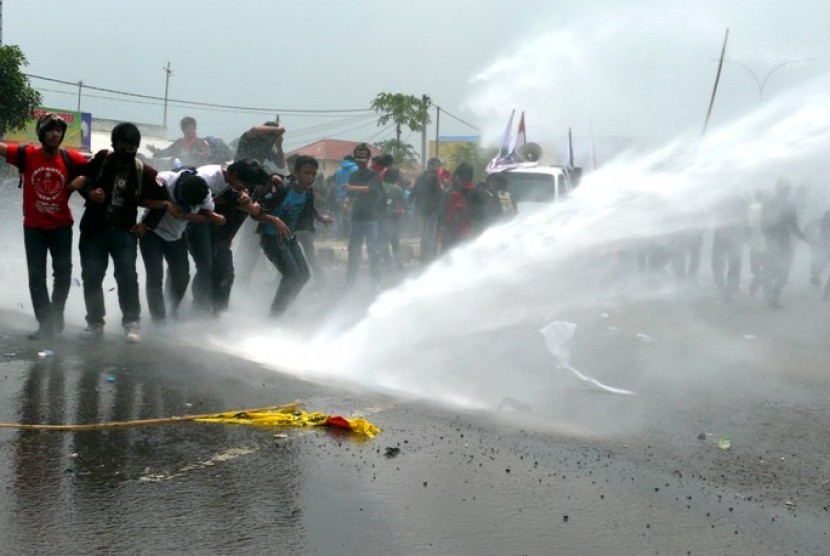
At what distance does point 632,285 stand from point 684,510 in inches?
437

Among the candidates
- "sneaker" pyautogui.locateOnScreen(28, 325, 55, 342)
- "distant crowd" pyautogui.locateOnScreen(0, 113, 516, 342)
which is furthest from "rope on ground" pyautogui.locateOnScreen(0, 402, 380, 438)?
"sneaker" pyautogui.locateOnScreen(28, 325, 55, 342)

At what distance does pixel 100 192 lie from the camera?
24.6 feet

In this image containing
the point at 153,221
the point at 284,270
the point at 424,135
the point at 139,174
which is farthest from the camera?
the point at 424,135

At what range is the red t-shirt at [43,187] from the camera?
7398 mm

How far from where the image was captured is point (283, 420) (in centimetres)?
555

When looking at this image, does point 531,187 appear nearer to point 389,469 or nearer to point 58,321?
point 58,321

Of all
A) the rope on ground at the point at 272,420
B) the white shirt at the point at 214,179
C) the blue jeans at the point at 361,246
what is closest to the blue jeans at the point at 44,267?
the white shirt at the point at 214,179

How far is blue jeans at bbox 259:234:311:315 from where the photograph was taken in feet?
30.7

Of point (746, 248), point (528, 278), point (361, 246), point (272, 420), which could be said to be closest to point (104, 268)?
point (272, 420)

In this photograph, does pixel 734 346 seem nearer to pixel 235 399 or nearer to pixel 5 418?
pixel 235 399

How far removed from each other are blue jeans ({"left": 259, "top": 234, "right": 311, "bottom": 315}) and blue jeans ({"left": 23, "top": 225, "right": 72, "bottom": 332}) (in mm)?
2110

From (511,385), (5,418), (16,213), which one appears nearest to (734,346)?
(511,385)

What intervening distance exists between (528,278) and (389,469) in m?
3.93

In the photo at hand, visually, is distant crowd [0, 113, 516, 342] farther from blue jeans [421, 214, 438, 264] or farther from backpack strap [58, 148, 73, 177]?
blue jeans [421, 214, 438, 264]
